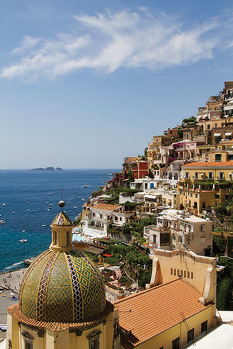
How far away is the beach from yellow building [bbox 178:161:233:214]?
22041mm

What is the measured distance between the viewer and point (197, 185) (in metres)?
40.5

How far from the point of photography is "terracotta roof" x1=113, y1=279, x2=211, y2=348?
10.8m

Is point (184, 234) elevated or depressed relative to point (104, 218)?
elevated

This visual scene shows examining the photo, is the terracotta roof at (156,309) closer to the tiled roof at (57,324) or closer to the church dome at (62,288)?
the tiled roof at (57,324)

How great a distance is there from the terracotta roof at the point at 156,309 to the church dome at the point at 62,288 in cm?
195

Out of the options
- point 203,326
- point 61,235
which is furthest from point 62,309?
point 203,326

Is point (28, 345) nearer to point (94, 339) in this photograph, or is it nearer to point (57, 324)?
point (57, 324)

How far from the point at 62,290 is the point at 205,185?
33.1 meters

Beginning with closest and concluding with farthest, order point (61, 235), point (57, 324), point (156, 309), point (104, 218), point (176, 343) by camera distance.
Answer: point (57, 324), point (61, 235), point (176, 343), point (156, 309), point (104, 218)

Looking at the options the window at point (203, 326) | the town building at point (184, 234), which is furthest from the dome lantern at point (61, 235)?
the town building at point (184, 234)

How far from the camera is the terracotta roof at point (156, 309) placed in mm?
10797

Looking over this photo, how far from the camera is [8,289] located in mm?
34500

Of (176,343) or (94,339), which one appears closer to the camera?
(94,339)

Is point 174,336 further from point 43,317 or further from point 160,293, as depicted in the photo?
point 43,317
